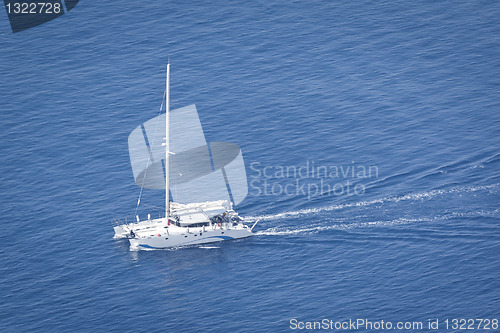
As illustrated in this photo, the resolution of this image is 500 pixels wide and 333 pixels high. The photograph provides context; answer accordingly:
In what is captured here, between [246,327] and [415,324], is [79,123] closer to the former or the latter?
[246,327]

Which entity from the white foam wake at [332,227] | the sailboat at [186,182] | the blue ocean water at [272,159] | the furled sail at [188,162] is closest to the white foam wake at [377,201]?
the blue ocean water at [272,159]

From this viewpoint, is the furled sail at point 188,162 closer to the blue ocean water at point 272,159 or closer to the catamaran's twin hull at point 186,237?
the blue ocean water at point 272,159

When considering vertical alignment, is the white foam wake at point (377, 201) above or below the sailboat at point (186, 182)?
below

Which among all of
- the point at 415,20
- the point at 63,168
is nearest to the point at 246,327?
the point at 63,168

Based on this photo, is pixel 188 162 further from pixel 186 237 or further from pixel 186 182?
pixel 186 237

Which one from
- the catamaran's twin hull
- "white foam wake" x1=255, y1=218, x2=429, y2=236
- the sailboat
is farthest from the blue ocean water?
the sailboat
